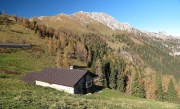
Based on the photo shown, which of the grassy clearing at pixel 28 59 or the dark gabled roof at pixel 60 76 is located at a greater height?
the grassy clearing at pixel 28 59

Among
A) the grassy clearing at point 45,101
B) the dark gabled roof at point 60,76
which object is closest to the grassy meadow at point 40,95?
the grassy clearing at point 45,101

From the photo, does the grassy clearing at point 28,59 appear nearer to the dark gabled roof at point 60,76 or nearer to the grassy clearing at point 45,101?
the dark gabled roof at point 60,76

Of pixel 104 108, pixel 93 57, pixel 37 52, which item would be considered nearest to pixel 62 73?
pixel 104 108

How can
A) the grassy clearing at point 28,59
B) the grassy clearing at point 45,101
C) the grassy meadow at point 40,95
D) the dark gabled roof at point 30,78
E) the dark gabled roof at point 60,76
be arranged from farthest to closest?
the grassy clearing at point 28,59
the dark gabled roof at point 30,78
the dark gabled roof at point 60,76
the grassy meadow at point 40,95
the grassy clearing at point 45,101

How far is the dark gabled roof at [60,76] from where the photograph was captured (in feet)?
172

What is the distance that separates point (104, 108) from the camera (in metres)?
29.9

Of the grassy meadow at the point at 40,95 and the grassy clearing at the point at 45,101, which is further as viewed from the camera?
the grassy meadow at the point at 40,95

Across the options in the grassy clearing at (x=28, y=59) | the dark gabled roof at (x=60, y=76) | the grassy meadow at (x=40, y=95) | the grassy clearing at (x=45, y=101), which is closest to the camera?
the grassy clearing at (x=45, y=101)

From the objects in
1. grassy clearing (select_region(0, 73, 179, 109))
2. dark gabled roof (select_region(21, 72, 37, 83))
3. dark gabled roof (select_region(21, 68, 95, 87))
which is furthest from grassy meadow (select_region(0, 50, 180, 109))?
dark gabled roof (select_region(21, 68, 95, 87))

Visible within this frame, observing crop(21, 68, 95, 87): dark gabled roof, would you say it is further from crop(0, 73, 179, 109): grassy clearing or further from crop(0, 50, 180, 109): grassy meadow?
crop(0, 73, 179, 109): grassy clearing

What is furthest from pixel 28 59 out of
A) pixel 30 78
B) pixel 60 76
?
pixel 60 76

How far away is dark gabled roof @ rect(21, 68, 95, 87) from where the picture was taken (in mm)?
52281

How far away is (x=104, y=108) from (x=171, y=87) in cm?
8413

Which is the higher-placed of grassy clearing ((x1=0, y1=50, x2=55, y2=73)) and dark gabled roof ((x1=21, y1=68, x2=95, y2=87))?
grassy clearing ((x1=0, y1=50, x2=55, y2=73))
